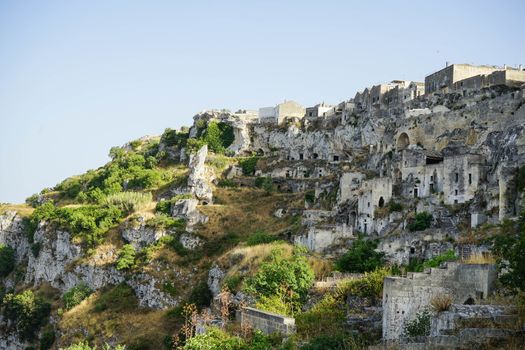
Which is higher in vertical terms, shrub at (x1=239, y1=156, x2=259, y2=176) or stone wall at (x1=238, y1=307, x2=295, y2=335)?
shrub at (x1=239, y1=156, x2=259, y2=176)

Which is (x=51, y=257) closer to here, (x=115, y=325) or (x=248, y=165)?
(x=115, y=325)

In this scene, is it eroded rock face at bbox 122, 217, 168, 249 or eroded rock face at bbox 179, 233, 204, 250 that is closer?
eroded rock face at bbox 179, 233, 204, 250

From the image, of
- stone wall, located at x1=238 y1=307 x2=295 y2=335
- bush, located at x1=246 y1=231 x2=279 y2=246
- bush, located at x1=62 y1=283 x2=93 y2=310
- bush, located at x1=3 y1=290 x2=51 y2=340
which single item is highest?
bush, located at x1=246 y1=231 x2=279 y2=246

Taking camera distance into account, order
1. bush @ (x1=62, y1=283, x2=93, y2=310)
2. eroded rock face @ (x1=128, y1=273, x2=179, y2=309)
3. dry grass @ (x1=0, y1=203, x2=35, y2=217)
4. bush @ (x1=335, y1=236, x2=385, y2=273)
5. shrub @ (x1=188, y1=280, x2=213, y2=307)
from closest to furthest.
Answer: bush @ (x1=335, y1=236, x2=385, y2=273) < shrub @ (x1=188, y1=280, x2=213, y2=307) < eroded rock face @ (x1=128, y1=273, x2=179, y2=309) < bush @ (x1=62, y1=283, x2=93, y2=310) < dry grass @ (x1=0, y1=203, x2=35, y2=217)

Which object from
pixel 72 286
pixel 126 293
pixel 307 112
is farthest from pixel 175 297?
pixel 307 112

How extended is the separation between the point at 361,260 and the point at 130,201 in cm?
3460

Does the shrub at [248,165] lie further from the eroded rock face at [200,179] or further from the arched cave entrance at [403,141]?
the arched cave entrance at [403,141]

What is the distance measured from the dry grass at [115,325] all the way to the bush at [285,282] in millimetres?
18759

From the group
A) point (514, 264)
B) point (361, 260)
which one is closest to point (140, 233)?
point (361, 260)

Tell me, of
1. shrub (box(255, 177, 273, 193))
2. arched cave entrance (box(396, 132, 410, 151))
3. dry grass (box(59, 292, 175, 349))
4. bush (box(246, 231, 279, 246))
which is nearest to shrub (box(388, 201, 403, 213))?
bush (box(246, 231, 279, 246))

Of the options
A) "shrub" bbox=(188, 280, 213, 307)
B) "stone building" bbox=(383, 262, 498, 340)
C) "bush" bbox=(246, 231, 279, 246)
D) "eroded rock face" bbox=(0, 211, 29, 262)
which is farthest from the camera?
"eroded rock face" bbox=(0, 211, 29, 262)

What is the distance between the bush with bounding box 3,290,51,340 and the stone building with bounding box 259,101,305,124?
3026 centimetres

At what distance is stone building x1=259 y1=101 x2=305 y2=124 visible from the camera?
263 feet

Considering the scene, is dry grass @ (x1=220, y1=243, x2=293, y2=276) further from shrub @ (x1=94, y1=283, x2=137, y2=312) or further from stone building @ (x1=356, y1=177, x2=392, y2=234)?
shrub @ (x1=94, y1=283, x2=137, y2=312)
